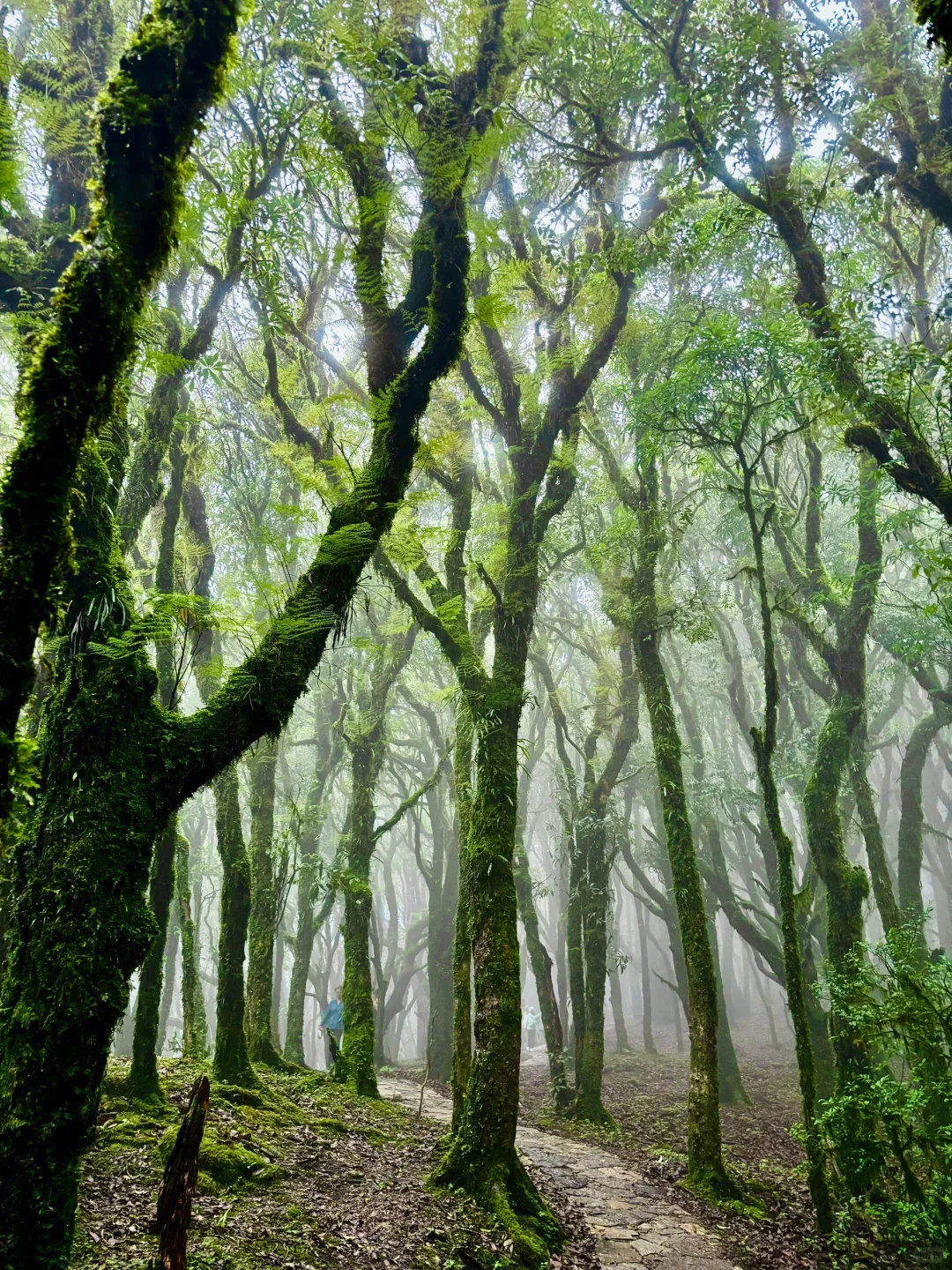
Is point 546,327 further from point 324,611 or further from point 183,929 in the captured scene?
point 183,929

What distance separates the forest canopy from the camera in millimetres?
3553

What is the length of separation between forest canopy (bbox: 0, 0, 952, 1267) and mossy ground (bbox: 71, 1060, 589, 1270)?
0.25 m

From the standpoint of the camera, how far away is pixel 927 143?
8.60m

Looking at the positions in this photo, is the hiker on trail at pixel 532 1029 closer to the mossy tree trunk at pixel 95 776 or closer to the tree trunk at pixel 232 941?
the tree trunk at pixel 232 941

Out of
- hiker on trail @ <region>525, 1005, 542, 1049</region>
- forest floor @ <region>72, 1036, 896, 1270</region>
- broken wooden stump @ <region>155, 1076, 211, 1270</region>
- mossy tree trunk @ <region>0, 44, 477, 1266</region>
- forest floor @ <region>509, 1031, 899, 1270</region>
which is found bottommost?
hiker on trail @ <region>525, 1005, 542, 1049</region>

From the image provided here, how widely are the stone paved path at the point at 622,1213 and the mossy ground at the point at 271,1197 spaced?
1605 mm

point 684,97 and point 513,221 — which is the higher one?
point 513,221

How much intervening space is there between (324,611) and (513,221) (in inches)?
332

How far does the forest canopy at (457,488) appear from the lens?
11.7 ft

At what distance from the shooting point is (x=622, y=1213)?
823cm

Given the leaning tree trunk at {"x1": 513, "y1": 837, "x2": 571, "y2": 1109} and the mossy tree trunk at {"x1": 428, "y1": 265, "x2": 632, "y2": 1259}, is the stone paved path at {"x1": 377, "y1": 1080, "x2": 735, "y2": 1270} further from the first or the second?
the leaning tree trunk at {"x1": 513, "y1": 837, "x2": 571, "y2": 1109}

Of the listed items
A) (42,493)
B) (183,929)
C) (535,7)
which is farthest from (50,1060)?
(535,7)

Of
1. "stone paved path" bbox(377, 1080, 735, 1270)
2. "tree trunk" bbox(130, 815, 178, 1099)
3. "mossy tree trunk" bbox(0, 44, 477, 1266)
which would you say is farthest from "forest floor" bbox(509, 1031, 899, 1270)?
"mossy tree trunk" bbox(0, 44, 477, 1266)

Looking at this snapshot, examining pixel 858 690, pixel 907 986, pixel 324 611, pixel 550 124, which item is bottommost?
pixel 907 986
